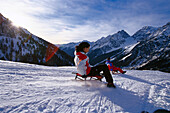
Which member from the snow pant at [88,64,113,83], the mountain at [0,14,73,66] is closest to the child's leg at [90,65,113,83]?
the snow pant at [88,64,113,83]

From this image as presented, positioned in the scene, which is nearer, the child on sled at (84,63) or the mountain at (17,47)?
the child on sled at (84,63)

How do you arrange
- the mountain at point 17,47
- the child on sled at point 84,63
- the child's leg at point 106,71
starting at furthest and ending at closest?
the mountain at point 17,47 < the child on sled at point 84,63 < the child's leg at point 106,71

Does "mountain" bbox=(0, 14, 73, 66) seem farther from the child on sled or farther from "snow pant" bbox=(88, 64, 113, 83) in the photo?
"snow pant" bbox=(88, 64, 113, 83)

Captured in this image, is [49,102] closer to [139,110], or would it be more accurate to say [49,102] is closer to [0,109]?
[0,109]

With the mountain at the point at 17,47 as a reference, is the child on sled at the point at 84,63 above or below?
below

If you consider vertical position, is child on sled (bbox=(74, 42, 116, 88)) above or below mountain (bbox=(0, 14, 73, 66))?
below

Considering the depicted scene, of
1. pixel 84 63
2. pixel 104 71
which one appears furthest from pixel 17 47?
pixel 104 71

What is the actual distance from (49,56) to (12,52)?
24.6 m

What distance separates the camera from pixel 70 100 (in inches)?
105

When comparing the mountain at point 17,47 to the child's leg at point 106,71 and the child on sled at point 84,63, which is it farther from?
the child's leg at point 106,71

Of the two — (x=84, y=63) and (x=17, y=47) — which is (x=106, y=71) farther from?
(x=17, y=47)

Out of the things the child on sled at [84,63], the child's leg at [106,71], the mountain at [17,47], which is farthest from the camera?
the mountain at [17,47]

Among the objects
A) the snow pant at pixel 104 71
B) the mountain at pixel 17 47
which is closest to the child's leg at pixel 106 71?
the snow pant at pixel 104 71

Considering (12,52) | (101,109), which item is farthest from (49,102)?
(12,52)
